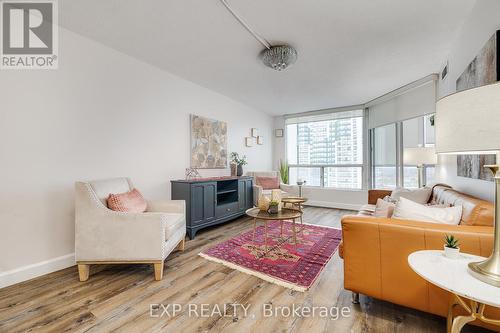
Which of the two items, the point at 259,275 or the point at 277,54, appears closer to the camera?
the point at 259,275

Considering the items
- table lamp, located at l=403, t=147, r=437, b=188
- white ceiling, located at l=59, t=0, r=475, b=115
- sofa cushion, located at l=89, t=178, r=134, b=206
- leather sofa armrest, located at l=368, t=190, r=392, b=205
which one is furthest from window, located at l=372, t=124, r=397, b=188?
sofa cushion, located at l=89, t=178, r=134, b=206

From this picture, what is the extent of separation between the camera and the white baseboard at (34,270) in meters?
1.98

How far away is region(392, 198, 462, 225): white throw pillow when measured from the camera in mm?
1549

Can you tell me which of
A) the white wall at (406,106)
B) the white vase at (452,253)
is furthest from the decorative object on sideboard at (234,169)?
the white vase at (452,253)

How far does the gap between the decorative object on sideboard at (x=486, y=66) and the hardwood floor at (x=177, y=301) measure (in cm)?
171

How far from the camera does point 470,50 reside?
2.07 m

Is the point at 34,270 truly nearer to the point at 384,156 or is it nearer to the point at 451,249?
the point at 451,249

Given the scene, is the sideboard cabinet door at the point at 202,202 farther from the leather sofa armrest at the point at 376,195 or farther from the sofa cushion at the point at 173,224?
the leather sofa armrest at the point at 376,195

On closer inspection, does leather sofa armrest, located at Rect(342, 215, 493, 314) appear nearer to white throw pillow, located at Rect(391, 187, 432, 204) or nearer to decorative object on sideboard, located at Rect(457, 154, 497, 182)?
decorative object on sideboard, located at Rect(457, 154, 497, 182)

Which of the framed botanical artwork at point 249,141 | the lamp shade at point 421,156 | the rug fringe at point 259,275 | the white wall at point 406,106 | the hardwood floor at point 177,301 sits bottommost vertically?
the hardwood floor at point 177,301

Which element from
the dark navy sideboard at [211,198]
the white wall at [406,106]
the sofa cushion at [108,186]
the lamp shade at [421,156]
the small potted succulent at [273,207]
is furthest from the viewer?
the white wall at [406,106]

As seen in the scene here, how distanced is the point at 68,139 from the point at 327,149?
5.10 metres

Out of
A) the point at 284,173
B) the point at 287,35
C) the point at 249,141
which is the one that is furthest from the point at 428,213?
the point at 284,173

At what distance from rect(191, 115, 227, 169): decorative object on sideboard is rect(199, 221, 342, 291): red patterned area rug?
1.48 metres
